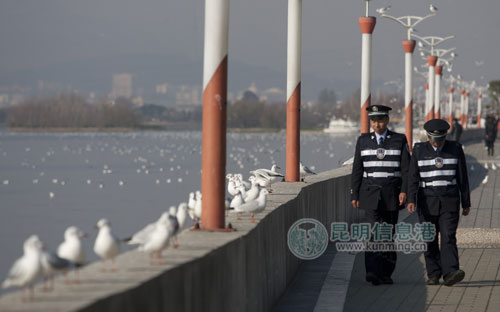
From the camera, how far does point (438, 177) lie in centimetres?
1181

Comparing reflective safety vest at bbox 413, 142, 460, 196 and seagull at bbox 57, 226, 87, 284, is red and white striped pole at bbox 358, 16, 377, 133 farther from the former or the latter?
seagull at bbox 57, 226, 87, 284

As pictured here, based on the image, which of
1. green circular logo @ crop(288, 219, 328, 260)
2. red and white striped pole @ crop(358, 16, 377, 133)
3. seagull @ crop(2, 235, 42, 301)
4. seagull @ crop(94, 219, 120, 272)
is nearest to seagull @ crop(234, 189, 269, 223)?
green circular logo @ crop(288, 219, 328, 260)

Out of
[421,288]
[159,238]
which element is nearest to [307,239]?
[421,288]

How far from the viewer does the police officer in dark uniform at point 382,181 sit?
12039 millimetres

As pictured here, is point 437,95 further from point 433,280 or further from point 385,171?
point 433,280

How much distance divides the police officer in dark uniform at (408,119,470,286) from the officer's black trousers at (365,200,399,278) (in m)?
0.42

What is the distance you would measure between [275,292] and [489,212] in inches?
463

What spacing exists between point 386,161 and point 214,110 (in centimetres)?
318

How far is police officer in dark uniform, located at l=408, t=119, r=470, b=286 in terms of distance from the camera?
38.6 feet

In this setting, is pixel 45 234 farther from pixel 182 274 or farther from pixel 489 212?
pixel 182 274

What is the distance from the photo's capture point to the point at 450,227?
11.8 m

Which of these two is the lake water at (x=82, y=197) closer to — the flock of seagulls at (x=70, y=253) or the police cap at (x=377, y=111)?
the police cap at (x=377, y=111)

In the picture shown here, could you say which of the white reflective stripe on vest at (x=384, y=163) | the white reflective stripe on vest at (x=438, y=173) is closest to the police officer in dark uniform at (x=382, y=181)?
the white reflective stripe on vest at (x=384, y=163)

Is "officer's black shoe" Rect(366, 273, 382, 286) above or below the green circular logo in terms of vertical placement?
below
